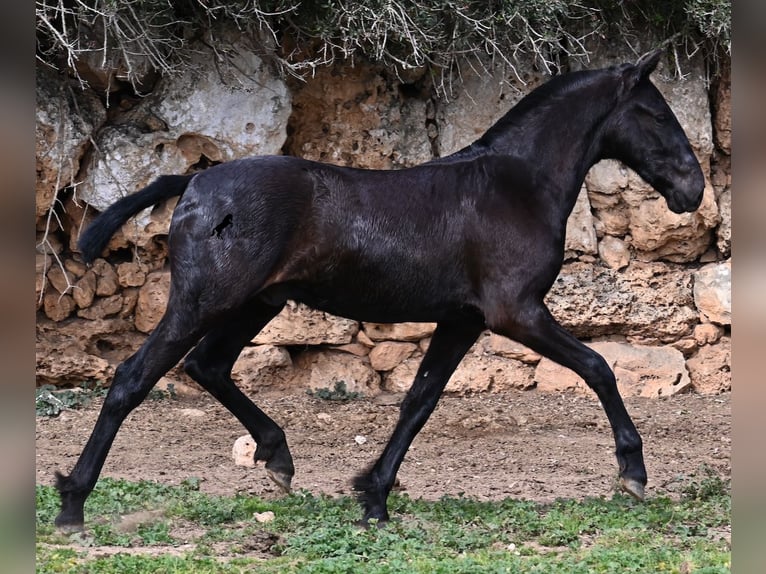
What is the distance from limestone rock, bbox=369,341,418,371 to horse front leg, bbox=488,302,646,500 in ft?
13.1

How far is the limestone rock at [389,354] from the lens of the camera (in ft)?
30.2

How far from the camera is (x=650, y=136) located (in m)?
5.62

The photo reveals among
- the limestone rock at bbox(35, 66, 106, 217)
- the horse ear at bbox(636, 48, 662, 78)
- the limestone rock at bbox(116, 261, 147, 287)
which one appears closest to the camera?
the horse ear at bbox(636, 48, 662, 78)

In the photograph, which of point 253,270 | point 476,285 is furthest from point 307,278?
point 476,285

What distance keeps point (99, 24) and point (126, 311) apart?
2.50 m

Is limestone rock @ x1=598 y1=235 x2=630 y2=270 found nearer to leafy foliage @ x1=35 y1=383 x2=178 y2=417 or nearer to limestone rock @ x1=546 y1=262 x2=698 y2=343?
limestone rock @ x1=546 y1=262 x2=698 y2=343

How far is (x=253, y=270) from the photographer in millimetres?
4953

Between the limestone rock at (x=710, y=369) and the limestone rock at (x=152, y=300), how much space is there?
4911mm

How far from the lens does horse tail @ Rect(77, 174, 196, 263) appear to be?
5078 mm

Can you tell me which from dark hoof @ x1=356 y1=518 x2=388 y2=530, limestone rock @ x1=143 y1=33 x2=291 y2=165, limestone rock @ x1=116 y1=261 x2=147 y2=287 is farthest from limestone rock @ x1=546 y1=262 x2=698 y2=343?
dark hoof @ x1=356 y1=518 x2=388 y2=530

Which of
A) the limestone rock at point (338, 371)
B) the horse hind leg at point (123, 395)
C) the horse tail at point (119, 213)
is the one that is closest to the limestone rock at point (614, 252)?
the limestone rock at point (338, 371)

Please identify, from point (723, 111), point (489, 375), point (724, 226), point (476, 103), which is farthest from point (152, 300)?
point (723, 111)

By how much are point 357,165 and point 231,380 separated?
3803mm
